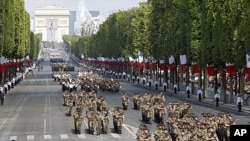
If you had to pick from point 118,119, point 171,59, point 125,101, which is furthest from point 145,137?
point 171,59

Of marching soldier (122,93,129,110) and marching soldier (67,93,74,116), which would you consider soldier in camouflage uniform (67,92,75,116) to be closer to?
marching soldier (67,93,74,116)

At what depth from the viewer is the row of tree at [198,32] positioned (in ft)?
239

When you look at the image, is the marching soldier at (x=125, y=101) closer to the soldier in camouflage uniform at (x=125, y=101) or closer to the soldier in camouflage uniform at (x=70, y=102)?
the soldier in camouflage uniform at (x=125, y=101)

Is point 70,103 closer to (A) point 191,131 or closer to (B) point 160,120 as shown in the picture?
(B) point 160,120

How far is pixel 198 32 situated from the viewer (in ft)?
311

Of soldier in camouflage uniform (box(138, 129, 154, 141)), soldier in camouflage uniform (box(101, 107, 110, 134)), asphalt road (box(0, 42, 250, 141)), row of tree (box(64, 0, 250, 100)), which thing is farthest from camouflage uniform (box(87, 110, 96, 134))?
row of tree (box(64, 0, 250, 100))

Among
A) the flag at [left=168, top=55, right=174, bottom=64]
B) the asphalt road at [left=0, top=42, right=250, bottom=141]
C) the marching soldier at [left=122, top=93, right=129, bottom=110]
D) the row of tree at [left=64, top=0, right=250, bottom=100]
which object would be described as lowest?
the asphalt road at [left=0, top=42, right=250, bottom=141]

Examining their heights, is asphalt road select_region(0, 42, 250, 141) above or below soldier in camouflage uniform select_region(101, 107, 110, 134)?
below

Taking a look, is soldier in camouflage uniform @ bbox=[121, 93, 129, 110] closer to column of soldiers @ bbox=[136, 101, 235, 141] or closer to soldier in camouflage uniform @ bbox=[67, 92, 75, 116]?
soldier in camouflage uniform @ bbox=[67, 92, 75, 116]

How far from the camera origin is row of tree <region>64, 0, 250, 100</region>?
72875mm

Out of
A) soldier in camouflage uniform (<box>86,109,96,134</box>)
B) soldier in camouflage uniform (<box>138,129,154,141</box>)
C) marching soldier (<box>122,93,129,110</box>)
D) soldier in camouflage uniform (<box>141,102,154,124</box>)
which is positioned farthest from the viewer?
marching soldier (<box>122,93,129,110</box>)

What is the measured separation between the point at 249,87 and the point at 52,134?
43.2 meters

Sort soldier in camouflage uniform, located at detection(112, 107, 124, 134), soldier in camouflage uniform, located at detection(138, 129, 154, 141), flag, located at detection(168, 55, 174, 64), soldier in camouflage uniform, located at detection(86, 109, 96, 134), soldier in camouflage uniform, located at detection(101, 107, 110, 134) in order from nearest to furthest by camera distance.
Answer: soldier in camouflage uniform, located at detection(138, 129, 154, 141) < soldier in camouflage uniform, located at detection(86, 109, 96, 134) < soldier in camouflage uniform, located at detection(112, 107, 124, 134) < soldier in camouflage uniform, located at detection(101, 107, 110, 134) < flag, located at detection(168, 55, 174, 64)

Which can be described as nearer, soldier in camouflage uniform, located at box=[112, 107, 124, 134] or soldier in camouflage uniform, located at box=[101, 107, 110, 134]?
soldier in camouflage uniform, located at box=[112, 107, 124, 134]
